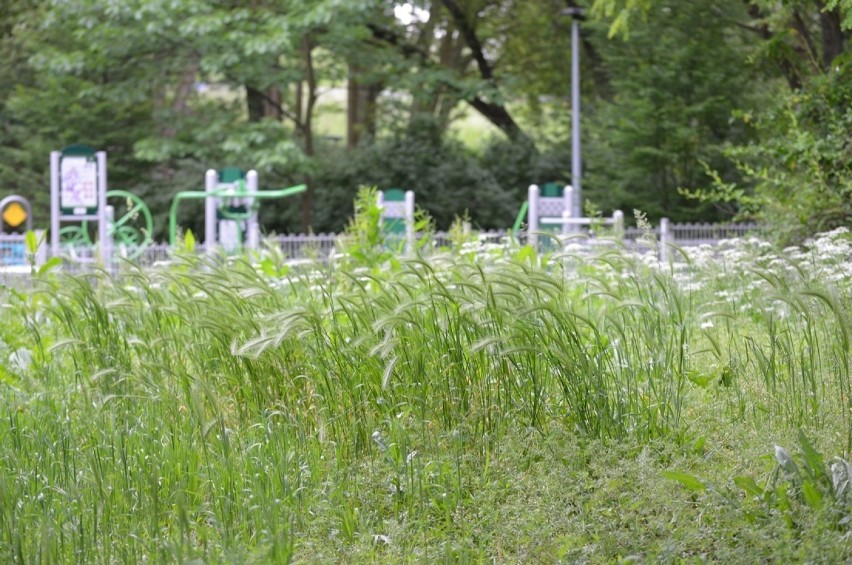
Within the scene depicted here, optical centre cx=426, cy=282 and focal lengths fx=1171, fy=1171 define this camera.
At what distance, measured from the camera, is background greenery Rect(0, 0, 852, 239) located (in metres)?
20.1

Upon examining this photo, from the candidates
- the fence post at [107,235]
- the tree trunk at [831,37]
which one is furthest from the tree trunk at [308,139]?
the tree trunk at [831,37]

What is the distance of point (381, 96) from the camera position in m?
27.7

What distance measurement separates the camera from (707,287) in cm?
664

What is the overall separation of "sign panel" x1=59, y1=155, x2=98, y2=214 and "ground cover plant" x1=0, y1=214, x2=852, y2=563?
11.4 metres

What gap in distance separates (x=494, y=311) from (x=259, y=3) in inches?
763

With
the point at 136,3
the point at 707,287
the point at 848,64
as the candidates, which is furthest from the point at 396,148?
the point at 707,287

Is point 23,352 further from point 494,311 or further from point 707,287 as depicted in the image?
point 707,287

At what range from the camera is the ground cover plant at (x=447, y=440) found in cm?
351

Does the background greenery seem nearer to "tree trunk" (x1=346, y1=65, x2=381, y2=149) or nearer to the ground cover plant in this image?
"tree trunk" (x1=346, y1=65, x2=381, y2=149)

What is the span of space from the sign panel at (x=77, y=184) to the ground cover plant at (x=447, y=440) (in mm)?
11411

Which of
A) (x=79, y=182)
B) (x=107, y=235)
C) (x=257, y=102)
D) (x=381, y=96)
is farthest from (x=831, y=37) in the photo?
(x=381, y=96)

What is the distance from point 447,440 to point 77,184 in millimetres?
13167

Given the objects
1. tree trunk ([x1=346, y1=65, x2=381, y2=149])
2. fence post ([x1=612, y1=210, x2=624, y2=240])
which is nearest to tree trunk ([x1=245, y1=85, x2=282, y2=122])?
tree trunk ([x1=346, y1=65, x2=381, y2=149])

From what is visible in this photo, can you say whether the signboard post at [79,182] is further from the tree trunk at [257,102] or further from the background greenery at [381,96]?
the tree trunk at [257,102]
